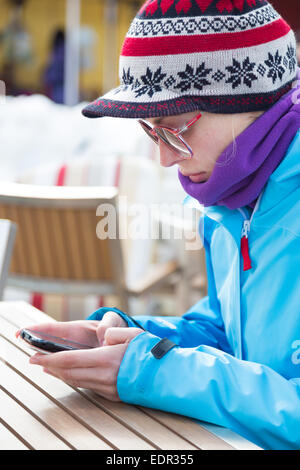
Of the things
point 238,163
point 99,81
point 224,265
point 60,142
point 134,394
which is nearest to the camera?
point 134,394

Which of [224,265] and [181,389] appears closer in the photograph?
[181,389]

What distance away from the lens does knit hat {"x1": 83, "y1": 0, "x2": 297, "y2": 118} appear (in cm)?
123

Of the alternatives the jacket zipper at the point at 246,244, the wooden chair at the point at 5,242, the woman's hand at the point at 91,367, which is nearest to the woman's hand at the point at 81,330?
the woman's hand at the point at 91,367

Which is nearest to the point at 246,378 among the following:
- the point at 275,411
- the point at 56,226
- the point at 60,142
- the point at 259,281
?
the point at 275,411

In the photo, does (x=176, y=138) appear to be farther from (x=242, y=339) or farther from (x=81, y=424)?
(x=81, y=424)

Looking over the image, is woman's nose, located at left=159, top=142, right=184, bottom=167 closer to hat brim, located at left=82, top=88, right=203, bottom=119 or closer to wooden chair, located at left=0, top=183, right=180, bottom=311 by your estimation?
hat brim, located at left=82, top=88, right=203, bottom=119

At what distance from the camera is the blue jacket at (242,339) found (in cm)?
108

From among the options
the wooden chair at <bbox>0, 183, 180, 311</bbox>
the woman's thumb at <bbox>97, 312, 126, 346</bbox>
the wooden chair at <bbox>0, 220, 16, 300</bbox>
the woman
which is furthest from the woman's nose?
the wooden chair at <bbox>0, 183, 180, 311</bbox>

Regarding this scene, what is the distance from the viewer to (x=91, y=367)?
1.16m

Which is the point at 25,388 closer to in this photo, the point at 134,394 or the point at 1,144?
the point at 134,394

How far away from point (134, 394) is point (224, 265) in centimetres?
46

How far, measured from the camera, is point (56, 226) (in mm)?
3027

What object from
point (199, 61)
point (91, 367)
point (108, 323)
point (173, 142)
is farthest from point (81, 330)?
point (199, 61)

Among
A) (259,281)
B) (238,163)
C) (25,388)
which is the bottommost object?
(25,388)
